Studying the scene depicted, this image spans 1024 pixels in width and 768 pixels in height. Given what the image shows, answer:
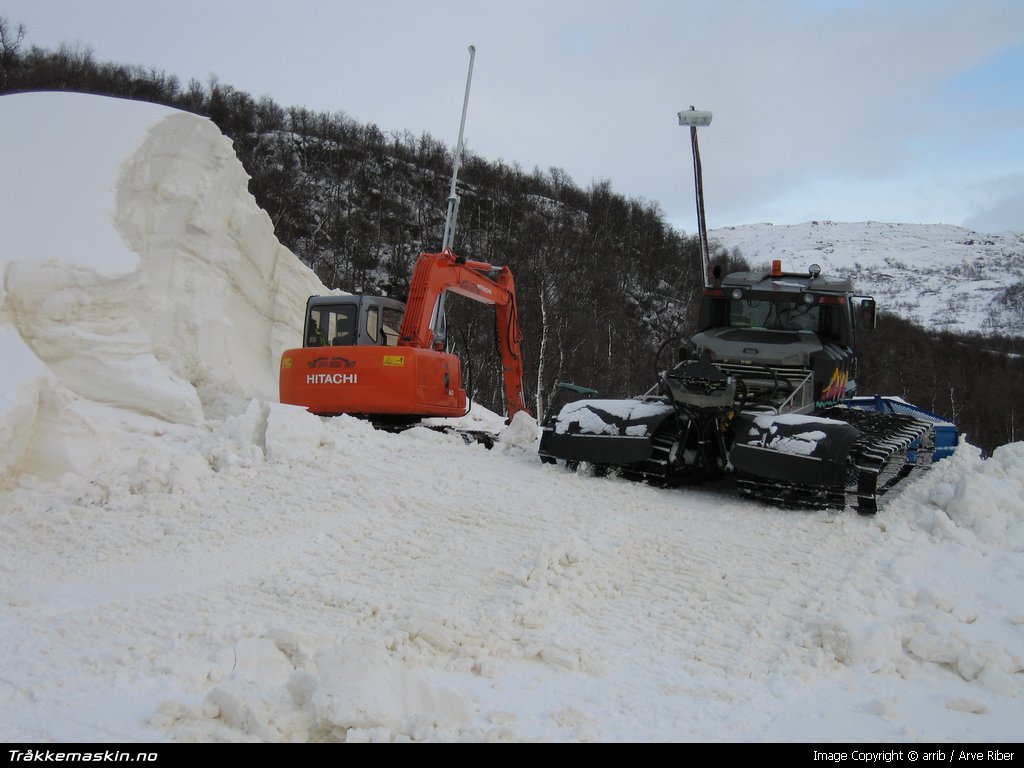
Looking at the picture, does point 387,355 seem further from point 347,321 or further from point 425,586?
point 425,586

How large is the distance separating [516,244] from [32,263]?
1046 inches

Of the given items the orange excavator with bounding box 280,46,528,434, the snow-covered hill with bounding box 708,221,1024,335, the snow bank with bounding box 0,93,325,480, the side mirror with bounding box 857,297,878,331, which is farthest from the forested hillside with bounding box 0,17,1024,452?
the snow-covered hill with bounding box 708,221,1024,335

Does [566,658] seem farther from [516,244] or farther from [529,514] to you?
[516,244]

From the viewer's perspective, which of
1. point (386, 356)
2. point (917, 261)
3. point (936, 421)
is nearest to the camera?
point (386, 356)

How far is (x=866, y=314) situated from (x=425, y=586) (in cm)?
613

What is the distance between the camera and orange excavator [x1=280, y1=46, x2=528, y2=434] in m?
9.61

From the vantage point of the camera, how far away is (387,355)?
9602 millimetres

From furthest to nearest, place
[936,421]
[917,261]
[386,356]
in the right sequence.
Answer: [917,261], [936,421], [386,356]

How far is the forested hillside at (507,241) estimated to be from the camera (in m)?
29.6

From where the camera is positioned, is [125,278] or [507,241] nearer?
[125,278]

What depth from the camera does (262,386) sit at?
48.3 ft

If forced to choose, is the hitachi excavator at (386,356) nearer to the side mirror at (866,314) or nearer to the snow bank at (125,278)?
the snow bank at (125,278)

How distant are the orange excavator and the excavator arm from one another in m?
0.01

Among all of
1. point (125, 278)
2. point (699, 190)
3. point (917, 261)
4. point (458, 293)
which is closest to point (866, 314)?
point (699, 190)
